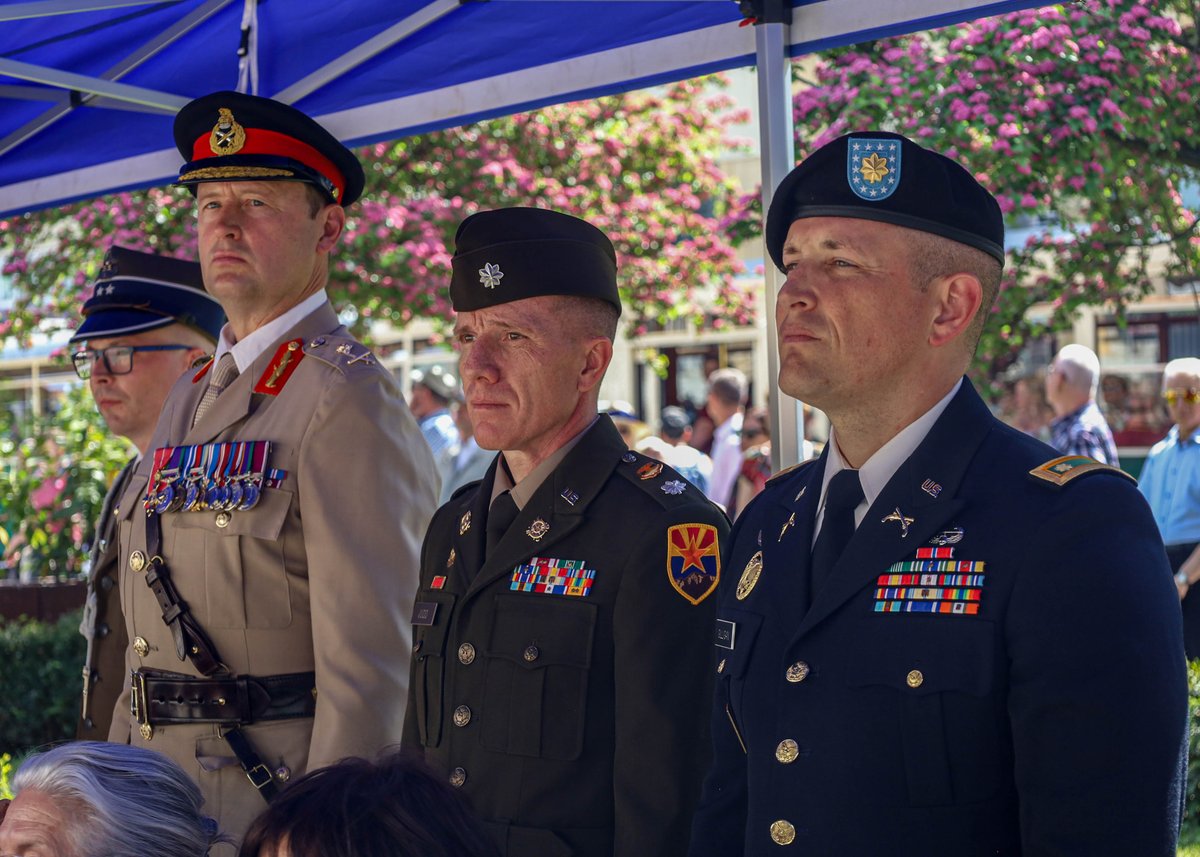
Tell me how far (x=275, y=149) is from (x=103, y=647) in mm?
1281

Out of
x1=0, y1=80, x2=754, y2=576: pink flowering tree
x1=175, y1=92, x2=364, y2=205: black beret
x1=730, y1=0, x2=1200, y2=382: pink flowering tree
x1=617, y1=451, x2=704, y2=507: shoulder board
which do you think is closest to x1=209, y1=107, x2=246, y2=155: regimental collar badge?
x1=175, y1=92, x2=364, y2=205: black beret

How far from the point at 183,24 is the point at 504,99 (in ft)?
3.36

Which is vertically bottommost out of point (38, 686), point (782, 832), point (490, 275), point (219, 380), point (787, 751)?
point (38, 686)

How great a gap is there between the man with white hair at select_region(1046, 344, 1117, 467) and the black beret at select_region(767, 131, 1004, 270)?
18.0 feet

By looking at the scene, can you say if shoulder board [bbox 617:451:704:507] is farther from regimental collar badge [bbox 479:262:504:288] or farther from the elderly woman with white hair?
the elderly woman with white hair

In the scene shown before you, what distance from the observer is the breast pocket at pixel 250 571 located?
2.78 m

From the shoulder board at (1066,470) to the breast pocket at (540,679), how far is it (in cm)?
79

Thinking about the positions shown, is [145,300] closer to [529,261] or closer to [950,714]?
[529,261]

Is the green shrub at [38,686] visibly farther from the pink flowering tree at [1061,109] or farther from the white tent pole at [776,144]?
the white tent pole at [776,144]

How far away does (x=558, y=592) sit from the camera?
7.89 feet

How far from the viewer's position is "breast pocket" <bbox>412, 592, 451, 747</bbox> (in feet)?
8.20

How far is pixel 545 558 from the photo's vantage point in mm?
2455

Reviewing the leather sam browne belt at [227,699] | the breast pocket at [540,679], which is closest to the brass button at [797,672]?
the breast pocket at [540,679]

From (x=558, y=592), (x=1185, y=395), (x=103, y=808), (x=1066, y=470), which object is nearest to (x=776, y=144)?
(x=558, y=592)
